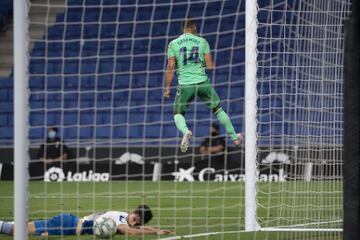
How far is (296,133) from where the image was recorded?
10.6m

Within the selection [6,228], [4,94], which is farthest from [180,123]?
[4,94]

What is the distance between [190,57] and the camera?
11133mm

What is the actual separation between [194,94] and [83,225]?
285 centimetres

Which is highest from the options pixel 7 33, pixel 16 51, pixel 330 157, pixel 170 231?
pixel 7 33

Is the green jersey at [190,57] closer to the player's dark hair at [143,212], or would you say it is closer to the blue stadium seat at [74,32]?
the player's dark hair at [143,212]

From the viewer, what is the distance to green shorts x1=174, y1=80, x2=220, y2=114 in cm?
1097

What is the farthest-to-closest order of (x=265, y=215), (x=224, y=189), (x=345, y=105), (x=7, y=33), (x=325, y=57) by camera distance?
1. (x=7, y=33)
2. (x=224, y=189)
3. (x=265, y=215)
4. (x=325, y=57)
5. (x=345, y=105)

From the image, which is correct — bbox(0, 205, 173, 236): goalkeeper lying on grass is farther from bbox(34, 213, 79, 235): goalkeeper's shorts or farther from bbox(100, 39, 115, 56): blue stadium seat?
bbox(100, 39, 115, 56): blue stadium seat

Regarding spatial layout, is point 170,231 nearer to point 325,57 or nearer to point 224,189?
point 325,57

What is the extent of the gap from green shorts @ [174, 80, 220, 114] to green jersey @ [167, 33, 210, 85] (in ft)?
0.31

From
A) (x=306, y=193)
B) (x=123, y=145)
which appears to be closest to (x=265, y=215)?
(x=306, y=193)

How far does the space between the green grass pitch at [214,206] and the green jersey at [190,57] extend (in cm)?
167

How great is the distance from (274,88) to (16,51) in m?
4.93

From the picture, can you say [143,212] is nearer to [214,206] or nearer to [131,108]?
[214,206]
